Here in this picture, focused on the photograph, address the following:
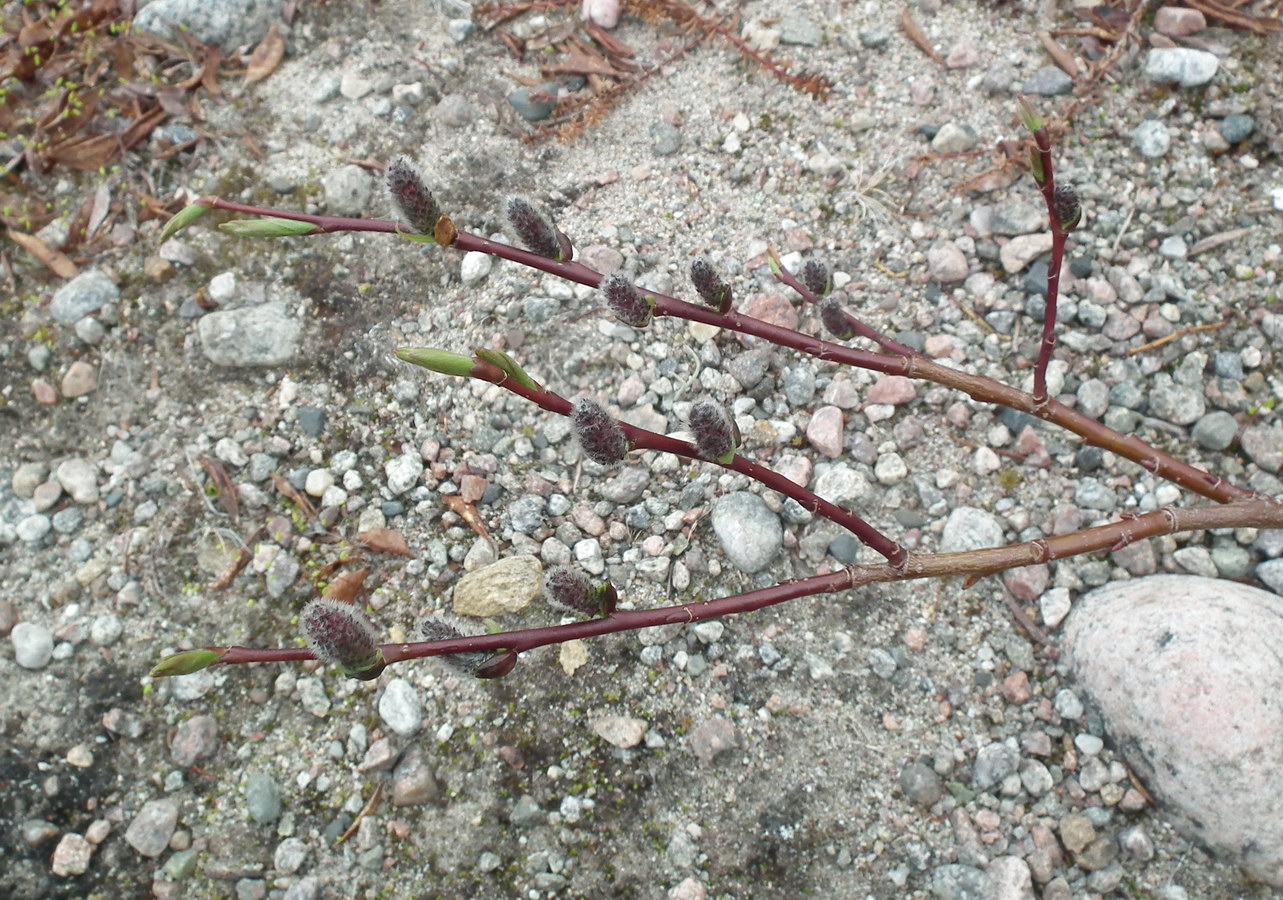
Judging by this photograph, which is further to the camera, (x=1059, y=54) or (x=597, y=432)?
(x=1059, y=54)

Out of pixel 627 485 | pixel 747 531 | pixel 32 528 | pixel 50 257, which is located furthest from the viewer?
pixel 50 257

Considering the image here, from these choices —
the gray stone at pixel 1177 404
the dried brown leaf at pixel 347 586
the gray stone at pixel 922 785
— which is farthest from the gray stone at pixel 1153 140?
the dried brown leaf at pixel 347 586

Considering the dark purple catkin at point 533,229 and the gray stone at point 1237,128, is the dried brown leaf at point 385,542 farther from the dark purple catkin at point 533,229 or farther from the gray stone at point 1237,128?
the gray stone at point 1237,128

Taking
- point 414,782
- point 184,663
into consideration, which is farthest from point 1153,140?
point 184,663

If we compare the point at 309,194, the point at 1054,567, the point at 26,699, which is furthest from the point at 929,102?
the point at 26,699

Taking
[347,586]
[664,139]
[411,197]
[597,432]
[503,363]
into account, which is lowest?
[347,586]

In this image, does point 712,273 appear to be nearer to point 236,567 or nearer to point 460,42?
point 236,567

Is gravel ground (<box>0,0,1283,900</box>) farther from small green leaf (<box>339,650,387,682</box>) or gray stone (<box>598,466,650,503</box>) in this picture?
small green leaf (<box>339,650,387,682</box>)

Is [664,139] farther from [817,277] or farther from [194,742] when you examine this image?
[194,742]

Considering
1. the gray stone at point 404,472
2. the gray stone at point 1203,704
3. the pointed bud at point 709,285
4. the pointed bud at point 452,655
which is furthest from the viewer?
the gray stone at point 404,472
